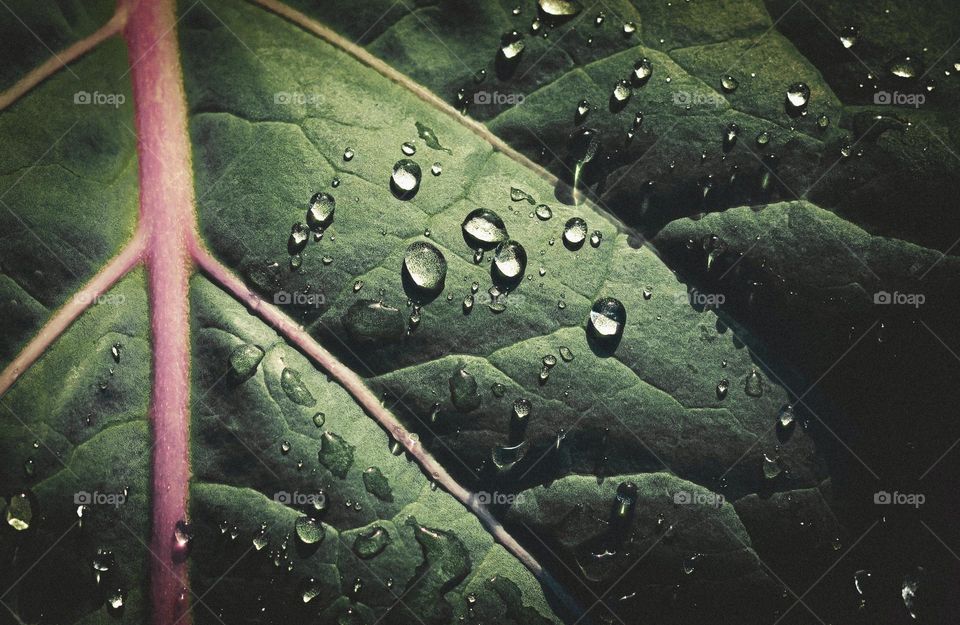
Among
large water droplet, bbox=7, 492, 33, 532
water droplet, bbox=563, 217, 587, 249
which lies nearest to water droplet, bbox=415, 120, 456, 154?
water droplet, bbox=563, 217, 587, 249

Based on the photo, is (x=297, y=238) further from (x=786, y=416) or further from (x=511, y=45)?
(x=786, y=416)

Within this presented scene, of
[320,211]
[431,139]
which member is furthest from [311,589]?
[431,139]

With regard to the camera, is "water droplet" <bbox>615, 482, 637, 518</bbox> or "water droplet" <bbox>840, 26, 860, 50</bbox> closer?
"water droplet" <bbox>840, 26, 860, 50</bbox>

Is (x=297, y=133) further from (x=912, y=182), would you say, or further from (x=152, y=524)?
(x=912, y=182)

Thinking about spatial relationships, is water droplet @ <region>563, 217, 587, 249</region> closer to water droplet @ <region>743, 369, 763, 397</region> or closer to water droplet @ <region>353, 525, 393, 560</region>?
water droplet @ <region>743, 369, 763, 397</region>

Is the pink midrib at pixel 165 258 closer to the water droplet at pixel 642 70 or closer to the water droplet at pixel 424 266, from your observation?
the water droplet at pixel 424 266
